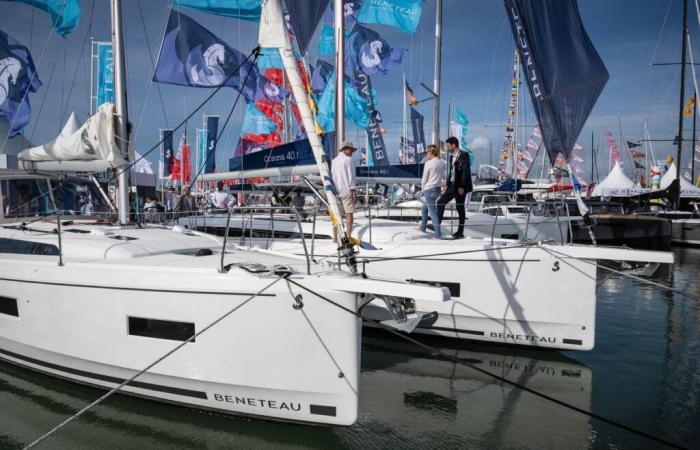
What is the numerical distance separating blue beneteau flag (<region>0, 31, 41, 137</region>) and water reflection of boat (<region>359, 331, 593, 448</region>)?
35.4 ft

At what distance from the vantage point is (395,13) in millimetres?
12641

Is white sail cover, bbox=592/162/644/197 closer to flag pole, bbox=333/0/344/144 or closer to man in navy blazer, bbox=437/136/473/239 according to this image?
man in navy blazer, bbox=437/136/473/239

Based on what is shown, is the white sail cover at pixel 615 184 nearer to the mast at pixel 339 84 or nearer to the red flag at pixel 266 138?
the red flag at pixel 266 138

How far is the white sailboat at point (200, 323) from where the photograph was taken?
3.83 m

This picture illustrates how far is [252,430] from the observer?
4.14 m

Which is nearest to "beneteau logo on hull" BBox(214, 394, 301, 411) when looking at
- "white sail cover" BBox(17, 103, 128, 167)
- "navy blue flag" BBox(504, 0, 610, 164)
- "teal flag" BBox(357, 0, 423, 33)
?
"white sail cover" BBox(17, 103, 128, 167)

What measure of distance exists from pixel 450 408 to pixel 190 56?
7920 mm

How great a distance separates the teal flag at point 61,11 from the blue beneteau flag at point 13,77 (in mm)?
3966

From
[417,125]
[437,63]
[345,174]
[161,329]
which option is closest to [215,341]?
[161,329]

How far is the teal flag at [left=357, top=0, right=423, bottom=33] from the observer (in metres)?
12.4

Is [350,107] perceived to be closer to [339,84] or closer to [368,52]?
[368,52]

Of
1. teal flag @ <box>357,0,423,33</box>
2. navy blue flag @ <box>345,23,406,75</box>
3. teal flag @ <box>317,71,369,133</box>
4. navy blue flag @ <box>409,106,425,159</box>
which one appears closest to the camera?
teal flag @ <box>357,0,423,33</box>

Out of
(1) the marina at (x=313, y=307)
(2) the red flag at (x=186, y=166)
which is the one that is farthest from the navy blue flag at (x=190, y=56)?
(2) the red flag at (x=186, y=166)

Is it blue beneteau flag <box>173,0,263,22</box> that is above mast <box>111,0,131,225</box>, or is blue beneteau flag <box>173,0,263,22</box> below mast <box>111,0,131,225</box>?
above
